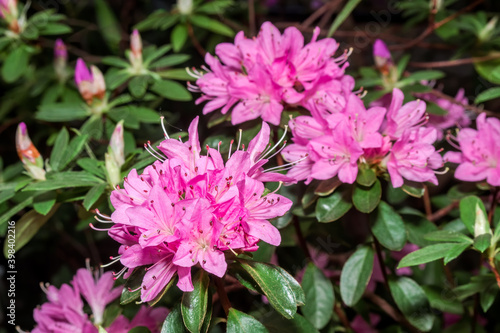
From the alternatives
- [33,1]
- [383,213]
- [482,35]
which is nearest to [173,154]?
[383,213]

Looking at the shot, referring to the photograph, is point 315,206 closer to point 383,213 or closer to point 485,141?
point 383,213

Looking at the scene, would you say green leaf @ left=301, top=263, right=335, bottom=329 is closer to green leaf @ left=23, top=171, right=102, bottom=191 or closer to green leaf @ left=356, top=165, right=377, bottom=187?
green leaf @ left=356, top=165, right=377, bottom=187

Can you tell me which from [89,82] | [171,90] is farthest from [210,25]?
[89,82]

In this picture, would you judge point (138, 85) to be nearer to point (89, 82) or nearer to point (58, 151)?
point (89, 82)

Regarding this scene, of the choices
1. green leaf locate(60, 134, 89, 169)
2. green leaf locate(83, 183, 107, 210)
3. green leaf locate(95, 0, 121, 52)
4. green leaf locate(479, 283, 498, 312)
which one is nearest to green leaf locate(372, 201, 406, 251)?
green leaf locate(479, 283, 498, 312)

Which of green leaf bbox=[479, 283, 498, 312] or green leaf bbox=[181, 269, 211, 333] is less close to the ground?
green leaf bbox=[181, 269, 211, 333]

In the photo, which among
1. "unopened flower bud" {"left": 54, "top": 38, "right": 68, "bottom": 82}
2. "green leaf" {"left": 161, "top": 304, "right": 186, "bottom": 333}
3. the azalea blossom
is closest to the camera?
"green leaf" {"left": 161, "top": 304, "right": 186, "bottom": 333}

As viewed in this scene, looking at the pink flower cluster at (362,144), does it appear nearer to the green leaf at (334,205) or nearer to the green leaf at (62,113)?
the green leaf at (334,205)

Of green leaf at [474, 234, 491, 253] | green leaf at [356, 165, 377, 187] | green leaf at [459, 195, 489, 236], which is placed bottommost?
green leaf at [459, 195, 489, 236]
